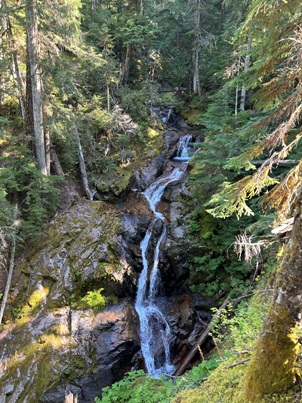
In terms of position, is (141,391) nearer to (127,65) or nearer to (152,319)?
(152,319)

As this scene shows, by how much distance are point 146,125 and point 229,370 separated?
17.0m

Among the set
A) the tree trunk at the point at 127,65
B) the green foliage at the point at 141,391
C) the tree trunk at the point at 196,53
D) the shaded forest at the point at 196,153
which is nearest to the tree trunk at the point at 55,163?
the shaded forest at the point at 196,153


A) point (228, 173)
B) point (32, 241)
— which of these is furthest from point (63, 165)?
point (228, 173)

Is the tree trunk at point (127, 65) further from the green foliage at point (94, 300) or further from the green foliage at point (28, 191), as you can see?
the green foliage at point (94, 300)

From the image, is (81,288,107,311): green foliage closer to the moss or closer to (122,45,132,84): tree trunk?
the moss

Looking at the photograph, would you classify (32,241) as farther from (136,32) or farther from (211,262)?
(136,32)

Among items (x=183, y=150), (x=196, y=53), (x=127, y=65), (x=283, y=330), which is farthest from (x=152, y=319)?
(x=196, y=53)

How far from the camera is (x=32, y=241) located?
10156 millimetres

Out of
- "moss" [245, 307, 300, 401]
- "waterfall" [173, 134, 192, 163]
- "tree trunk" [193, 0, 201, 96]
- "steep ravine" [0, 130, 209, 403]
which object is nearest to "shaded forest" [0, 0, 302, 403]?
"moss" [245, 307, 300, 401]

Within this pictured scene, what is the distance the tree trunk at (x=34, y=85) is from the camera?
9672 millimetres

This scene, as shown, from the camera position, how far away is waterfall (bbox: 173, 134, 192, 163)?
1781 cm

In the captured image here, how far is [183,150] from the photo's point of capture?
1827 cm

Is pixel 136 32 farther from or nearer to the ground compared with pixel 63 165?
farther from the ground

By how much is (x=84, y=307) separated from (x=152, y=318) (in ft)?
9.36
